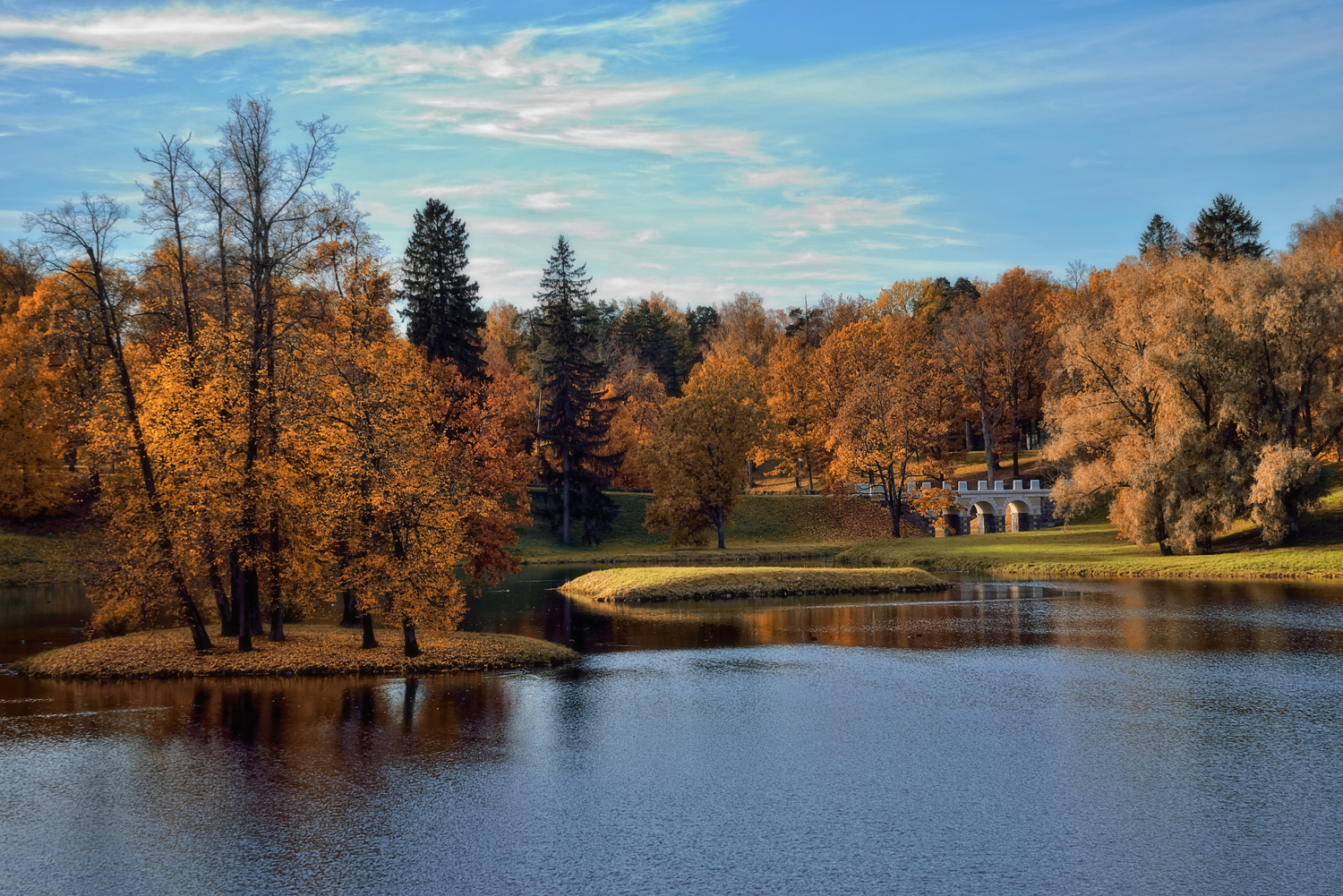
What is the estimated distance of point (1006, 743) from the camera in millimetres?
16266

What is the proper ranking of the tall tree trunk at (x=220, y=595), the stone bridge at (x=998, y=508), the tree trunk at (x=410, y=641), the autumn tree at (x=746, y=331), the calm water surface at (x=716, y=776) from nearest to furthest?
the calm water surface at (x=716, y=776) → the tree trunk at (x=410, y=641) → the tall tree trunk at (x=220, y=595) → the stone bridge at (x=998, y=508) → the autumn tree at (x=746, y=331)

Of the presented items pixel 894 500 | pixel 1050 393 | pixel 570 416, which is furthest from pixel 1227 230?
pixel 570 416

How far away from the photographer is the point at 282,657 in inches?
1000

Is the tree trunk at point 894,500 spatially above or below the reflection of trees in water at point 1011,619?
above

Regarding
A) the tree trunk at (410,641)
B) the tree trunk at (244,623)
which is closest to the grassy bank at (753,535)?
the tree trunk at (410,641)

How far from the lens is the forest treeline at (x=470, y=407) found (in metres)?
25.7

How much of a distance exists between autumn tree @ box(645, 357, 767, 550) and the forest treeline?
0.20 m

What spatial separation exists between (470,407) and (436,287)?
16.8m

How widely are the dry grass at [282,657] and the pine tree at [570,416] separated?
45.0 metres

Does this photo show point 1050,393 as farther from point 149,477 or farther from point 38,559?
point 38,559

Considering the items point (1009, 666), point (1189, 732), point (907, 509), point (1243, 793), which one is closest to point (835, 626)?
point (1009, 666)

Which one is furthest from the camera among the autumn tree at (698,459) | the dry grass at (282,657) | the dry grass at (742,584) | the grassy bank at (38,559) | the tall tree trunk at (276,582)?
the autumn tree at (698,459)

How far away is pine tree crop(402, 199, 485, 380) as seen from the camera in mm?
57312

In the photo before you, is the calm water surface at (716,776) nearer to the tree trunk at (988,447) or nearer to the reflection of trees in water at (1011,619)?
the reflection of trees in water at (1011,619)
